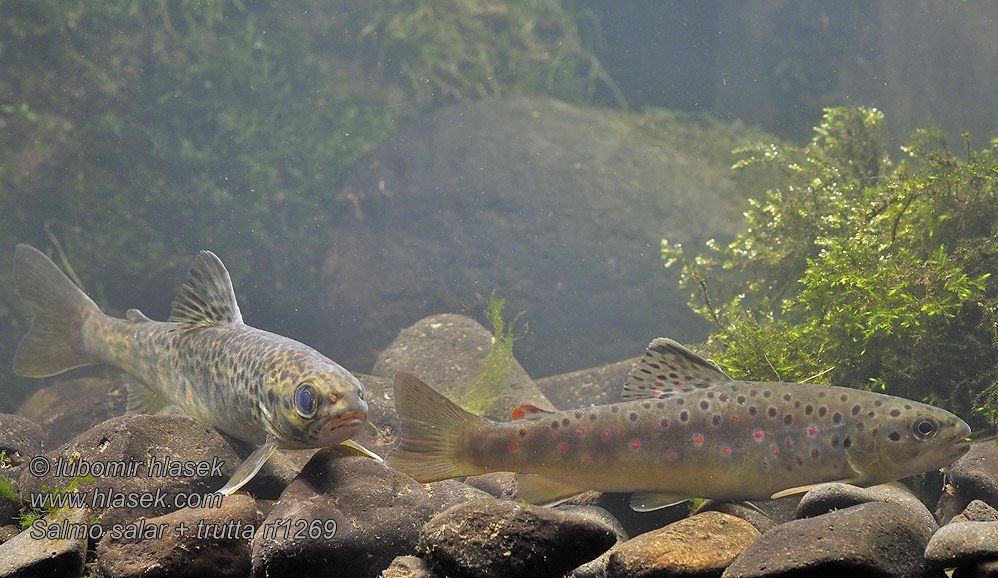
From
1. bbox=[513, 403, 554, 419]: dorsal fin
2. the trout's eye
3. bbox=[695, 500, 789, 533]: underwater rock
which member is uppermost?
the trout's eye

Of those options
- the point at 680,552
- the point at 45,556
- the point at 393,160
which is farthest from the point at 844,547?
the point at 393,160

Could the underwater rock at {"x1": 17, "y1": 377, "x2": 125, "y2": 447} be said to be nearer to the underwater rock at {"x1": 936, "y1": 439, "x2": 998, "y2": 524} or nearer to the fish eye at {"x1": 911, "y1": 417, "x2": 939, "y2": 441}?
the fish eye at {"x1": 911, "y1": 417, "x2": 939, "y2": 441}

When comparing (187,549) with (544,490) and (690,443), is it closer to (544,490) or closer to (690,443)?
(544,490)

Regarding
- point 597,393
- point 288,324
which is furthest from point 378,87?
point 597,393

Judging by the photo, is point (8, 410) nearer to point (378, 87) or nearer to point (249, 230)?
point (249, 230)

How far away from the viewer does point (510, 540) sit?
2498mm

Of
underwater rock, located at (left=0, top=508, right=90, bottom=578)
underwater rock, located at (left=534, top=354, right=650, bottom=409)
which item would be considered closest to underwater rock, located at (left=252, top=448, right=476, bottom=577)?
underwater rock, located at (left=0, top=508, right=90, bottom=578)

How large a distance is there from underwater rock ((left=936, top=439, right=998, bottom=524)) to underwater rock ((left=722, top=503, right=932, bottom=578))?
44.4 inches

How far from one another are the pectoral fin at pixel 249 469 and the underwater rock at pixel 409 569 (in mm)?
1092

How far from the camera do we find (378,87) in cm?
1223

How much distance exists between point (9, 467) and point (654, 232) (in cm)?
840

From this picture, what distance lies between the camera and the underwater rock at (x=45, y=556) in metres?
2.57

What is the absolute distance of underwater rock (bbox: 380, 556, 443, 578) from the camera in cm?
256

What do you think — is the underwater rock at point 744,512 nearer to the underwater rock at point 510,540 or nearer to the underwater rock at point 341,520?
the underwater rock at point 510,540
